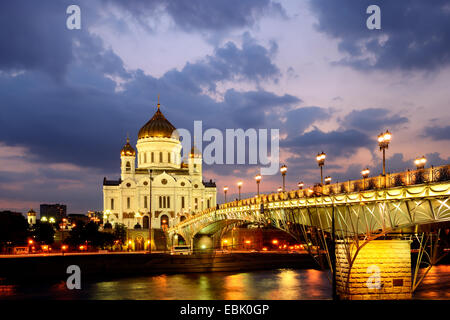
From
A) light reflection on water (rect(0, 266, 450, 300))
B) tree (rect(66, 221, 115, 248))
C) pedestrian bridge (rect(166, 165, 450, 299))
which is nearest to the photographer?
pedestrian bridge (rect(166, 165, 450, 299))

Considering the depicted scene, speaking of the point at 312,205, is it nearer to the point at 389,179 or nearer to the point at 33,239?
the point at 389,179

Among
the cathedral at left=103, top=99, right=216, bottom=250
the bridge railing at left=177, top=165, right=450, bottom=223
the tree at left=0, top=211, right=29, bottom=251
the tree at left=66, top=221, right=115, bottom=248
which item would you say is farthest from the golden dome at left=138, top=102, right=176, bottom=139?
the bridge railing at left=177, top=165, right=450, bottom=223

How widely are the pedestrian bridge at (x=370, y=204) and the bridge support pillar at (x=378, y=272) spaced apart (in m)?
1.46

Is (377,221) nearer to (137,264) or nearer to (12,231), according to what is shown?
(137,264)

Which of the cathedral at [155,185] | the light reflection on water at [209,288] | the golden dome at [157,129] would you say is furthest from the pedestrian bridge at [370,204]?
the golden dome at [157,129]

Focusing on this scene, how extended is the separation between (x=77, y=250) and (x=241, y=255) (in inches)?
1275

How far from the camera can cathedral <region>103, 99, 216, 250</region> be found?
4528 inches

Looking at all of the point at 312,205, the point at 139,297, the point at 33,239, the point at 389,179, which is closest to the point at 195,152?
the point at 33,239

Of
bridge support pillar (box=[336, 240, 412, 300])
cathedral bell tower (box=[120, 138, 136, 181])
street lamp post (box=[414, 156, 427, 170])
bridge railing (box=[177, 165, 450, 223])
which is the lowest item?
bridge support pillar (box=[336, 240, 412, 300])

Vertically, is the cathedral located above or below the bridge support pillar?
above

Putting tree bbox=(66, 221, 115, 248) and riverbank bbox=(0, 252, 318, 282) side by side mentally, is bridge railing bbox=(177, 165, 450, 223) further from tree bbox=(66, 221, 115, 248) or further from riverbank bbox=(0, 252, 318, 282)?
tree bbox=(66, 221, 115, 248)

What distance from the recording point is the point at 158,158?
122625 mm

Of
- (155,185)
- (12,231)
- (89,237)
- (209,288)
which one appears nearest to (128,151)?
(155,185)

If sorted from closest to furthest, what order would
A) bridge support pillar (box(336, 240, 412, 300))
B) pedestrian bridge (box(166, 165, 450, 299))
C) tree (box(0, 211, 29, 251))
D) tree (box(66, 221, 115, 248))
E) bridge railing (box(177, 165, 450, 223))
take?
bridge railing (box(177, 165, 450, 223)) < pedestrian bridge (box(166, 165, 450, 299)) < bridge support pillar (box(336, 240, 412, 300)) < tree (box(0, 211, 29, 251)) < tree (box(66, 221, 115, 248))
